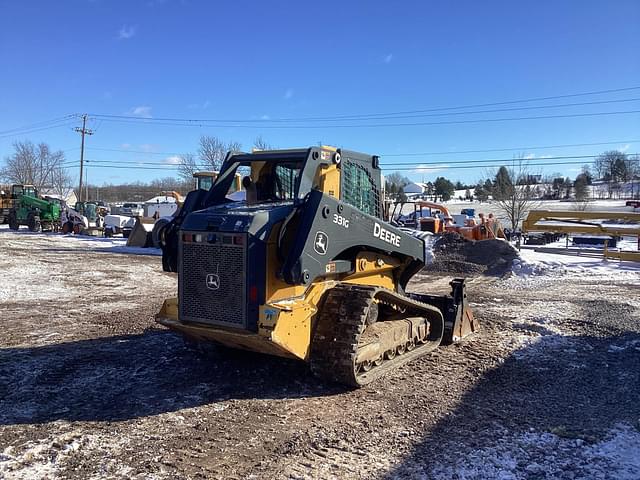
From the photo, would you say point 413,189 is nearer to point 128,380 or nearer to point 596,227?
point 596,227

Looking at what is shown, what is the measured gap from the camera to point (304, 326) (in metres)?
5.43

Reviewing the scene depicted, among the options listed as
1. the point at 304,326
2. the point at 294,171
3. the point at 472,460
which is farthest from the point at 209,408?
the point at 294,171

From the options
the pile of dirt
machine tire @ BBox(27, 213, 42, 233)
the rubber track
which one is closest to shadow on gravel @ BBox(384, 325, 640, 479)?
the rubber track

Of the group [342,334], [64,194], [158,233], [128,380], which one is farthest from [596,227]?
[64,194]

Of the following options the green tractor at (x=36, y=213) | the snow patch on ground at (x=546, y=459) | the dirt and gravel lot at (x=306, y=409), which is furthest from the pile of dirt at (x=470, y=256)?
the green tractor at (x=36, y=213)

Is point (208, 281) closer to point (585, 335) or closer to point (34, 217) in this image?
point (585, 335)

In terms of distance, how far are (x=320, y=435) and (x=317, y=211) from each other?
2021mm

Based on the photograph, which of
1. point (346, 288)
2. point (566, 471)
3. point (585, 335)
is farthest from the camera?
point (585, 335)

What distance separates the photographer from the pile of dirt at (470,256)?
658 inches

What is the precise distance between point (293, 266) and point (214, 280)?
0.85 m

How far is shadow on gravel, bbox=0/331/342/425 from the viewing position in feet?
16.9

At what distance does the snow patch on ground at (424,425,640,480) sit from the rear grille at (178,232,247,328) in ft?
7.54

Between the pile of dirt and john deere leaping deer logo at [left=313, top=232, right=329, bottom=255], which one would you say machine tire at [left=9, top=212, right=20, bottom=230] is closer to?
the pile of dirt

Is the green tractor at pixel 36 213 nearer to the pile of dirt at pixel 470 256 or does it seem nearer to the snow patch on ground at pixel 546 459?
the pile of dirt at pixel 470 256
